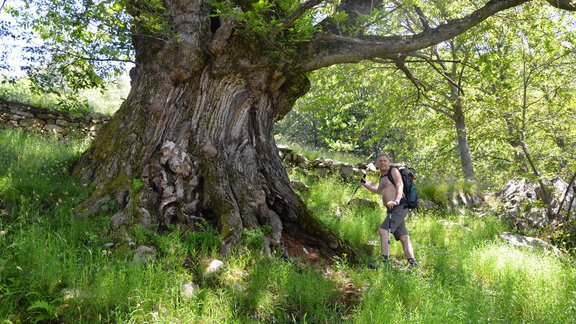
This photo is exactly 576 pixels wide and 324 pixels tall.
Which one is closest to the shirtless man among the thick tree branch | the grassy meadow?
the grassy meadow

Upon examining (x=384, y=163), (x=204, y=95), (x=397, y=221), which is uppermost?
(x=204, y=95)

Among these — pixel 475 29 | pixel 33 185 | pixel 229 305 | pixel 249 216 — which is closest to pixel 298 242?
pixel 249 216

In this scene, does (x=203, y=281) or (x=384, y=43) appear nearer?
(x=203, y=281)

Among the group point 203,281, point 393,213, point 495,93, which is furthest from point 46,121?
point 495,93

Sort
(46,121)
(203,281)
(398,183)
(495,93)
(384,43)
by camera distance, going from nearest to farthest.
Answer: (203,281) → (398,183) → (384,43) → (495,93) → (46,121)

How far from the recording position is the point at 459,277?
4285 mm

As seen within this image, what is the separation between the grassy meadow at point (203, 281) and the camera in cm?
254

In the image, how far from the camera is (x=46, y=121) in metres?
9.07

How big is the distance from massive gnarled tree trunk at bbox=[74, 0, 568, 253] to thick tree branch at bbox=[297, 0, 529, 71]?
2 cm

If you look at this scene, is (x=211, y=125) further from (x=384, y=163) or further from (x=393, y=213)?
(x=393, y=213)

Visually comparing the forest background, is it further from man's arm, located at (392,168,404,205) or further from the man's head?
the man's head

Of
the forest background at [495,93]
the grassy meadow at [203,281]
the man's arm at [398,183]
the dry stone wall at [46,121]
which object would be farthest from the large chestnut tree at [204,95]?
the dry stone wall at [46,121]

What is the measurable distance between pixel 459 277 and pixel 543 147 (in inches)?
235

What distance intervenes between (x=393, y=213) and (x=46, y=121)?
29.1ft
